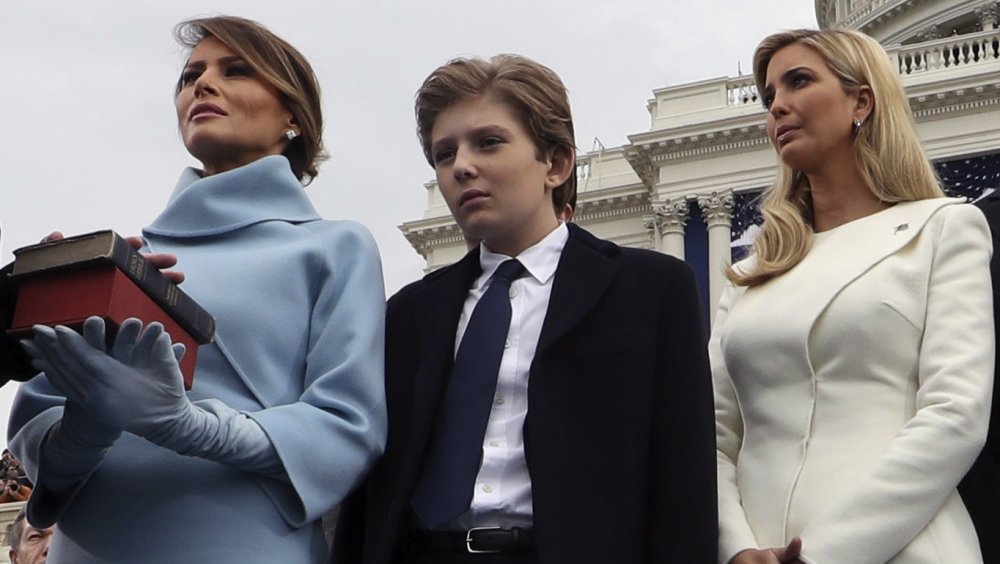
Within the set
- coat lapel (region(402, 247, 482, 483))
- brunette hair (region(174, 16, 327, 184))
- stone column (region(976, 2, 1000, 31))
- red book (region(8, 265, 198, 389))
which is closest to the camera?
red book (region(8, 265, 198, 389))

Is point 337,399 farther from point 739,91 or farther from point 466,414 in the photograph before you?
point 739,91

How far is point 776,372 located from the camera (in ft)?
8.89

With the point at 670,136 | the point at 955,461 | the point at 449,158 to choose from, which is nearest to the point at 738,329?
the point at 955,461

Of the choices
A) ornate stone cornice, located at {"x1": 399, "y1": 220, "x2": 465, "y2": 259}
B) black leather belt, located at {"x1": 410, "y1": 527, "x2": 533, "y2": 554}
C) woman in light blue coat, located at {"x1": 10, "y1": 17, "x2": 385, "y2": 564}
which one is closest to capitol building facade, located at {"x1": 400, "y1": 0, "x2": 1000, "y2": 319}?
ornate stone cornice, located at {"x1": 399, "y1": 220, "x2": 465, "y2": 259}

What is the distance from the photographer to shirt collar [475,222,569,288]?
262 cm

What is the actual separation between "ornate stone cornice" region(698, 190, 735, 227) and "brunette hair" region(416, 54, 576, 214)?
848 inches

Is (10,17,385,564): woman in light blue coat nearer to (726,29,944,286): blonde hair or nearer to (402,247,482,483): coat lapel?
(402,247,482,483): coat lapel

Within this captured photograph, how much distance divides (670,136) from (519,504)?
22.6 meters

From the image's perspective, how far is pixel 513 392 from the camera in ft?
8.06

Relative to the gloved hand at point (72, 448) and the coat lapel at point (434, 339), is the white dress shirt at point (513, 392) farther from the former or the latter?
the gloved hand at point (72, 448)

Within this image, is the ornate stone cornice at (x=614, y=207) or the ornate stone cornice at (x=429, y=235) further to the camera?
the ornate stone cornice at (x=429, y=235)

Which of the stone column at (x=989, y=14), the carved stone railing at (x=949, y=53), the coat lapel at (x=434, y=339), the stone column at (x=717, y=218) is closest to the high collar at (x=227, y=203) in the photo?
the coat lapel at (x=434, y=339)

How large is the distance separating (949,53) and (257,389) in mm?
23635

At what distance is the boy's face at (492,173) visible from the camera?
2594mm
